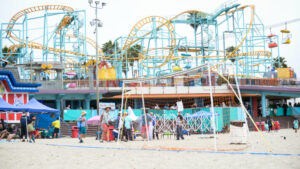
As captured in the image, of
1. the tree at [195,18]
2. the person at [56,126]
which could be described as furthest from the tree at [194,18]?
the person at [56,126]

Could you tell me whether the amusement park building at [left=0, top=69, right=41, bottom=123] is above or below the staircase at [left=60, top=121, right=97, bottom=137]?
above

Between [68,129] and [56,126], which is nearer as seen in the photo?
[56,126]

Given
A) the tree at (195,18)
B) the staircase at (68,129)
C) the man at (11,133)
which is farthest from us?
the tree at (195,18)

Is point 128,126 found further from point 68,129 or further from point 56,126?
point 68,129

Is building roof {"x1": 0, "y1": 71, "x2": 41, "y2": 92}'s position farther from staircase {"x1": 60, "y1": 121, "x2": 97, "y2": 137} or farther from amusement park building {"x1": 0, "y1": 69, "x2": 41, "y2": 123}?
staircase {"x1": 60, "y1": 121, "x2": 97, "y2": 137}

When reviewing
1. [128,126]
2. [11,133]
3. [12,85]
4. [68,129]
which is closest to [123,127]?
[128,126]

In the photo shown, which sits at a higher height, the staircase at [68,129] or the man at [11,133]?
the man at [11,133]

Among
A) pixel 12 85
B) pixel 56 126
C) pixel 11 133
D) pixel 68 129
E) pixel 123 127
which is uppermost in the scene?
pixel 12 85

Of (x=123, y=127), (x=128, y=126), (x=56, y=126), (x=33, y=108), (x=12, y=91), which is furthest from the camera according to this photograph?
(x=12, y=91)

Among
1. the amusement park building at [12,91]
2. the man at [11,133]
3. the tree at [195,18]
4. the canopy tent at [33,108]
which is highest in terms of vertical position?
the tree at [195,18]

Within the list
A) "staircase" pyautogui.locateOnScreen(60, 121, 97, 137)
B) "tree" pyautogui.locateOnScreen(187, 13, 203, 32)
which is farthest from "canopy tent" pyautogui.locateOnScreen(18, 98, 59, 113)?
"tree" pyautogui.locateOnScreen(187, 13, 203, 32)

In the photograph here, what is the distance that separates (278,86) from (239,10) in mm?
10122

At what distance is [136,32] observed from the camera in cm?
3762

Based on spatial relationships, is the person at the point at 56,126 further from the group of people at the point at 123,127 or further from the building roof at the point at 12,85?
the group of people at the point at 123,127
